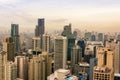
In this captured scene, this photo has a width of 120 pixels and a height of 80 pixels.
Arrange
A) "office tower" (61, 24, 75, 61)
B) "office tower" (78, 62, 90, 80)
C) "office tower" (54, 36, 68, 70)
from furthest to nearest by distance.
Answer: "office tower" (61, 24, 75, 61) < "office tower" (54, 36, 68, 70) < "office tower" (78, 62, 90, 80)

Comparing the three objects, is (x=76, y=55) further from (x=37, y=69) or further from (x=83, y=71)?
(x=37, y=69)

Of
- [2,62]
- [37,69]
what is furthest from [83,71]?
[2,62]

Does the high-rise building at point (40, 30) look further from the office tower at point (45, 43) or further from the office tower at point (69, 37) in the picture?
the office tower at point (69, 37)

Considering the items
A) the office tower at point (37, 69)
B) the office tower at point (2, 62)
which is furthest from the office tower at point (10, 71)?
the office tower at point (37, 69)

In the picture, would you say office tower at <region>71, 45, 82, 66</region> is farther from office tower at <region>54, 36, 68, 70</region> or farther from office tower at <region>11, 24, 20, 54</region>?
office tower at <region>11, 24, 20, 54</region>

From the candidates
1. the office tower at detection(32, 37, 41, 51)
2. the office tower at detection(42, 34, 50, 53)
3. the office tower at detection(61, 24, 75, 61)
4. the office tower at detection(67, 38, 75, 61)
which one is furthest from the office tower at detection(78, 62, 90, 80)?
the office tower at detection(32, 37, 41, 51)

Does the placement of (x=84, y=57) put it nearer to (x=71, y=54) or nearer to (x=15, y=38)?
(x=71, y=54)
